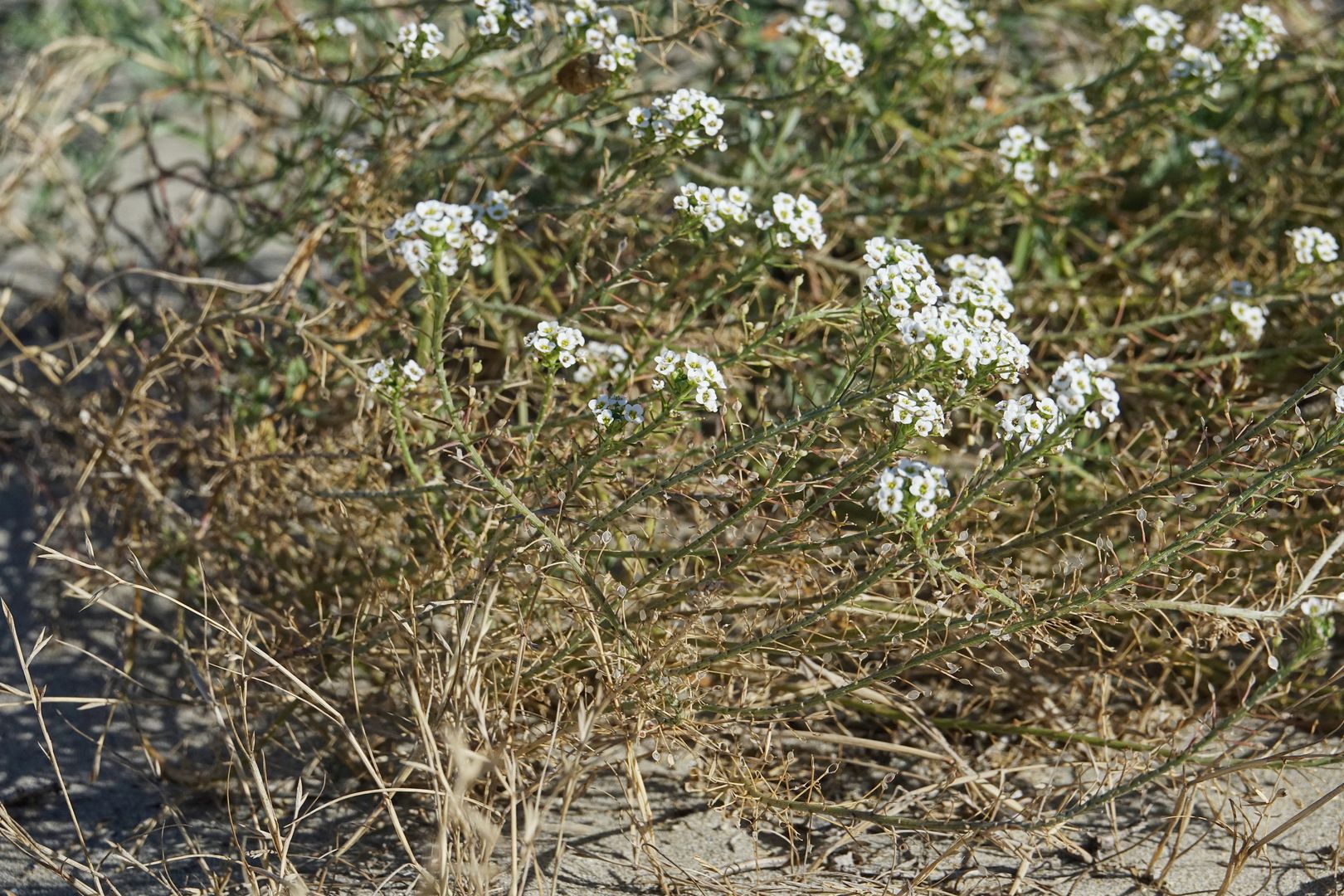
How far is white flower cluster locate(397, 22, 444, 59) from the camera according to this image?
179 centimetres

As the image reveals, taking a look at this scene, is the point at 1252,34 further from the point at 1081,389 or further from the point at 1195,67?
the point at 1081,389

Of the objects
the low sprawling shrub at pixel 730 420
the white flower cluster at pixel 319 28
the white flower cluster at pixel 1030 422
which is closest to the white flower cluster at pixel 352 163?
the low sprawling shrub at pixel 730 420

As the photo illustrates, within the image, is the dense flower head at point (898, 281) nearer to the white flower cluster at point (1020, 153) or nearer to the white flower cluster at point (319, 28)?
the white flower cluster at point (1020, 153)

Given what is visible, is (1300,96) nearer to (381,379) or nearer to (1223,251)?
(1223,251)

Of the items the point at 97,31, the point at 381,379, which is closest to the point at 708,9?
the point at 381,379

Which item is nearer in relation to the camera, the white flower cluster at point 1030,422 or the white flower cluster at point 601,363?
the white flower cluster at point 1030,422

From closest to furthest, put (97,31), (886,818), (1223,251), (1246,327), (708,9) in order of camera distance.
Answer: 1. (886,818)
2. (708,9)
3. (1246,327)
4. (1223,251)
5. (97,31)

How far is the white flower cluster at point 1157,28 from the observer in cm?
207

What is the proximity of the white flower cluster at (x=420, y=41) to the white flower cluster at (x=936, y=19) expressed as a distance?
72 cm

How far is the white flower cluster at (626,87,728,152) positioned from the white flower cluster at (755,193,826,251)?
0.12m

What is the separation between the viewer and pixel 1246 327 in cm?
198

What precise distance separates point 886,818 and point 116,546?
1287mm

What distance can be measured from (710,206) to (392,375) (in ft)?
1.47

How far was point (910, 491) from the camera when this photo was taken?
136 centimetres
